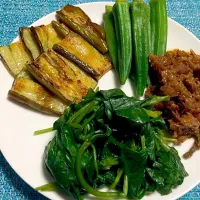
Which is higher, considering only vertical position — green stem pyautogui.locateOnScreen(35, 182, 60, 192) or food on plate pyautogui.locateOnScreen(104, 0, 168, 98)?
food on plate pyautogui.locateOnScreen(104, 0, 168, 98)

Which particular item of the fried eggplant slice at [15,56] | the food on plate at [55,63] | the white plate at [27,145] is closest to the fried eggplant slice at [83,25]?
the food on plate at [55,63]

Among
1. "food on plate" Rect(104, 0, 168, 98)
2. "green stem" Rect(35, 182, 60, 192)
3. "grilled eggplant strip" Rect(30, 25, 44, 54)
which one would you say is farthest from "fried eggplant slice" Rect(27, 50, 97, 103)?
A: "green stem" Rect(35, 182, 60, 192)

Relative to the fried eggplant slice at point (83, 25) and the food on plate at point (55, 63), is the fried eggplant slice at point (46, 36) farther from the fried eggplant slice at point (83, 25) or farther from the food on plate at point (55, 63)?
the fried eggplant slice at point (83, 25)

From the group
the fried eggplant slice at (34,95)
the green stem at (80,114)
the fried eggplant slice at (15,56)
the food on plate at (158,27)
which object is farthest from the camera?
the food on plate at (158,27)

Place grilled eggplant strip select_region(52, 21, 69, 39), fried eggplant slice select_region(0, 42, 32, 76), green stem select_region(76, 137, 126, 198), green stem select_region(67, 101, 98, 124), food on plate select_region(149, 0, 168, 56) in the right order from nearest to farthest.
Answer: green stem select_region(76, 137, 126, 198)
green stem select_region(67, 101, 98, 124)
fried eggplant slice select_region(0, 42, 32, 76)
grilled eggplant strip select_region(52, 21, 69, 39)
food on plate select_region(149, 0, 168, 56)

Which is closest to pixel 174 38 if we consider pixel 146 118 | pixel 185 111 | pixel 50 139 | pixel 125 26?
pixel 125 26

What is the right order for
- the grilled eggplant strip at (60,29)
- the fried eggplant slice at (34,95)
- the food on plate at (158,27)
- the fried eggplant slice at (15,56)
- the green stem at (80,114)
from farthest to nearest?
1. the food on plate at (158,27)
2. the grilled eggplant strip at (60,29)
3. the fried eggplant slice at (15,56)
4. the fried eggplant slice at (34,95)
5. the green stem at (80,114)

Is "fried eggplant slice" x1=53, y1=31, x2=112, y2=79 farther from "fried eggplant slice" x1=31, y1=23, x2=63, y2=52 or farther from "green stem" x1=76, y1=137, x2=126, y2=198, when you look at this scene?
"green stem" x1=76, y1=137, x2=126, y2=198

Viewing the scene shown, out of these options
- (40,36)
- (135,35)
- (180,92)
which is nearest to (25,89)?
(40,36)
